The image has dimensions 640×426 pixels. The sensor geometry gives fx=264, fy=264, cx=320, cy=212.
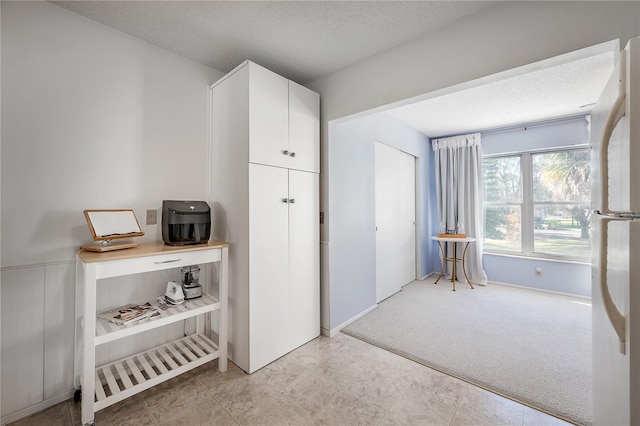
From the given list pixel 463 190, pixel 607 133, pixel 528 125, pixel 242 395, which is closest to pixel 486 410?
pixel 242 395

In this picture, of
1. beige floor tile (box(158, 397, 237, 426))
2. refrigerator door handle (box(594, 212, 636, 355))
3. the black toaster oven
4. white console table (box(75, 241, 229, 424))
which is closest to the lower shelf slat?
white console table (box(75, 241, 229, 424))

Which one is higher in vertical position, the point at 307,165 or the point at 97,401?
the point at 307,165

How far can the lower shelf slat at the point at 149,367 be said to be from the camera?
1.53 m

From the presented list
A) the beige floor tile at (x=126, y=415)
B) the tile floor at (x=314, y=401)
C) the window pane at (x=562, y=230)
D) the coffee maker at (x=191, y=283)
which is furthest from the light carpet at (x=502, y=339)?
the beige floor tile at (x=126, y=415)

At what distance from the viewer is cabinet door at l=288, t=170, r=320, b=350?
7.22 ft

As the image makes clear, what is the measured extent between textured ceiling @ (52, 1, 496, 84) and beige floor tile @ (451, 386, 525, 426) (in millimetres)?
2427

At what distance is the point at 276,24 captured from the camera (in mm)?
1765

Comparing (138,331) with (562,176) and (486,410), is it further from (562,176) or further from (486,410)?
(562,176)

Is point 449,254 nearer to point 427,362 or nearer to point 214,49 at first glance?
point 427,362

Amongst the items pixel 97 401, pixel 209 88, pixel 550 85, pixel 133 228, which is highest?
pixel 550 85

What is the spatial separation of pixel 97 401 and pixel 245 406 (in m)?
0.79

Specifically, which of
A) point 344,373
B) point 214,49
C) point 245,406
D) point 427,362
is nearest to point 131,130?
point 214,49

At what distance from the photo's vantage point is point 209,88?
228 centimetres

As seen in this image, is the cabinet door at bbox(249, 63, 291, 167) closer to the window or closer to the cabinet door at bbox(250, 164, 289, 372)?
the cabinet door at bbox(250, 164, 289, 372)
